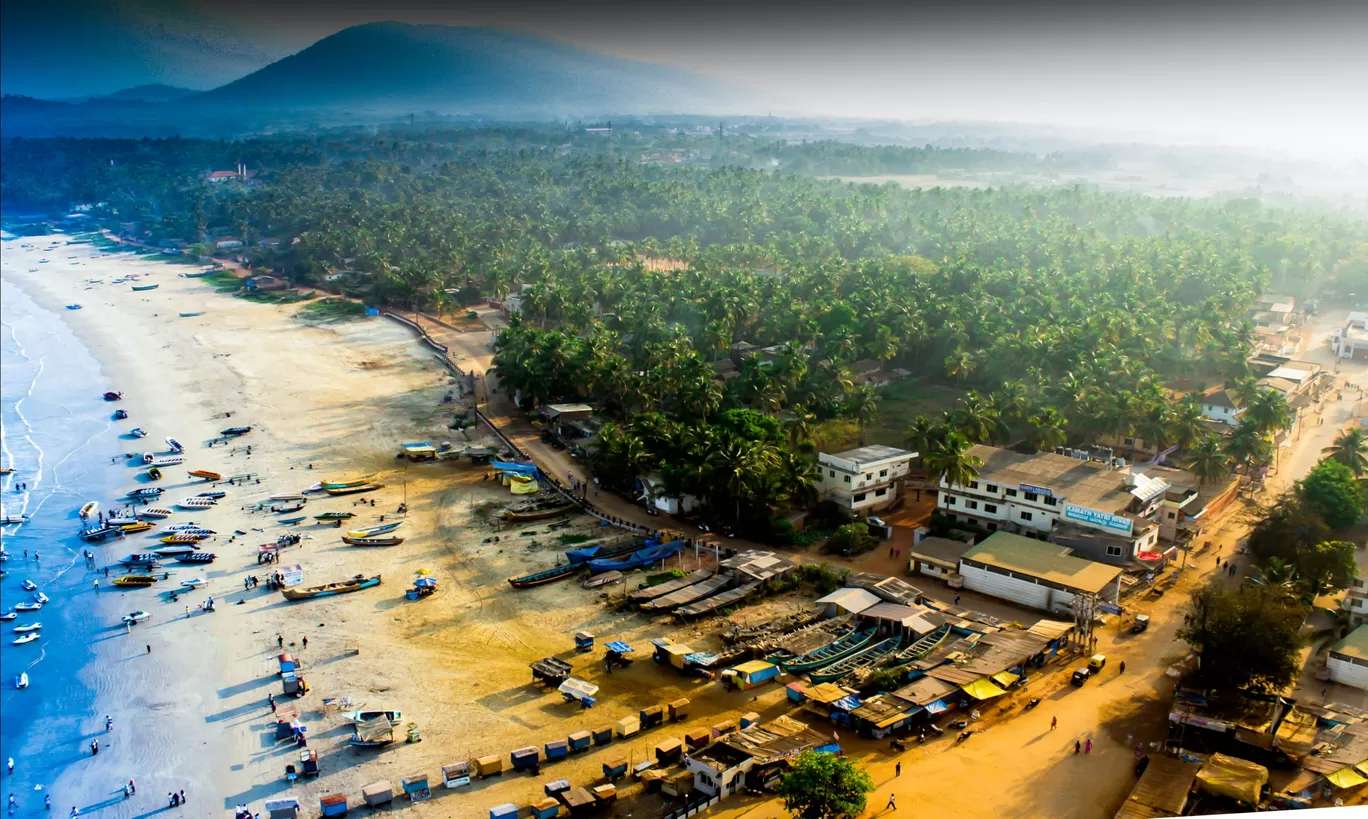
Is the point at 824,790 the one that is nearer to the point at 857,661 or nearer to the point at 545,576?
the point at 857,661

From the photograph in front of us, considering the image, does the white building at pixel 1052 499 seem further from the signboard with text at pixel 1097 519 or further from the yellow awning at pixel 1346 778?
the yellow awning at pixel 1346 778

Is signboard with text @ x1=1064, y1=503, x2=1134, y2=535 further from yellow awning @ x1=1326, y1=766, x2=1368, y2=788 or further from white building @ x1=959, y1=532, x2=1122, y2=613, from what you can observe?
yellow awning @ x1=1326, y1=766, x2=1368, y2=788

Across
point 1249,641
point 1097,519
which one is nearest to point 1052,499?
point 1097,519

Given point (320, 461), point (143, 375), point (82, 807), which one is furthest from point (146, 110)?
point (82, 807)

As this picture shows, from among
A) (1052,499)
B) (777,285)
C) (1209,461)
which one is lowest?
(1052,499)

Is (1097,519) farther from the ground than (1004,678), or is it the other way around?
(1097,519)

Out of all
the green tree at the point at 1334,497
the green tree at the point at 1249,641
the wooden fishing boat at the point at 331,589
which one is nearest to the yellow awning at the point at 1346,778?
the green tree at the point at 1249,641
